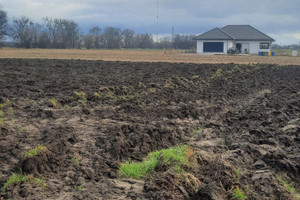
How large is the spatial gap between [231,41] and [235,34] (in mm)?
5753

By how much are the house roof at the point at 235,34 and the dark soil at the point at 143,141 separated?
6204cm

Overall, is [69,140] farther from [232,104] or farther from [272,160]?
[232,104]

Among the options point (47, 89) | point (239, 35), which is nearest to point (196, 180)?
point (47, 89)

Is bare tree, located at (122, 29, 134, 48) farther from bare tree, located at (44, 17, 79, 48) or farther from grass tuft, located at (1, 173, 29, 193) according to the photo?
grass tuft, located at (1, 173, 29, 193)

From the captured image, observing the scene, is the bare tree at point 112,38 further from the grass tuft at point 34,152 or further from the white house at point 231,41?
the grass tuft at point 34,152

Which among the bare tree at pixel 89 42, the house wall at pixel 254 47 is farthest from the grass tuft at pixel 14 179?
the bare tree at pixel 89 42

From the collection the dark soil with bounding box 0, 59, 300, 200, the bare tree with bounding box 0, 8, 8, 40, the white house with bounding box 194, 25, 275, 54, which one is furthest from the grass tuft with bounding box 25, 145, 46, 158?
the bare tree with bounding box 0, 8, 8, 40

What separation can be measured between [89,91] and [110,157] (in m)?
7.15

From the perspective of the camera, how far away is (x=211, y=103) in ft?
38.1

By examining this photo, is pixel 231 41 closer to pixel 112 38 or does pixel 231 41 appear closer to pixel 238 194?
pixel 112 38

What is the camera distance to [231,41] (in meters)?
72.6

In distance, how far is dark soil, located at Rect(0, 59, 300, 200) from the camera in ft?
15.0

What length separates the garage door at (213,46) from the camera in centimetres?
7200

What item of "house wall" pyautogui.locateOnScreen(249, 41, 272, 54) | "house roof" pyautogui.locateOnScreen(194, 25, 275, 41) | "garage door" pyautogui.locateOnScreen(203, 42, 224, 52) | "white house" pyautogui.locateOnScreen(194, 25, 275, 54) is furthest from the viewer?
"house wall" pyautogui.locateOnScreen(249, 41, 272, 54)
